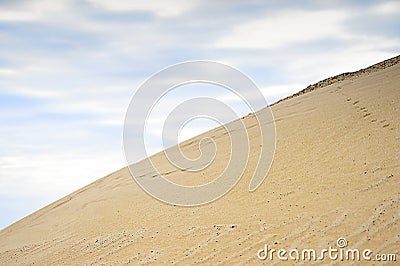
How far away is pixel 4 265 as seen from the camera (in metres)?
9.93

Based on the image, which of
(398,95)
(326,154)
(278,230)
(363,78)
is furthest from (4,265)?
(363,78)

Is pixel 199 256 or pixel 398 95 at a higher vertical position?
pixel 398 95

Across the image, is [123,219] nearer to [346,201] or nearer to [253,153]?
[253,153]

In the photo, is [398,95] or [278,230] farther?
[398,95]

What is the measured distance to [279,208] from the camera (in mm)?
7902

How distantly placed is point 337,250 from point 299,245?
1.63 feet

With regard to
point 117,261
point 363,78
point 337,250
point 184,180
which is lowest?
point 337,250

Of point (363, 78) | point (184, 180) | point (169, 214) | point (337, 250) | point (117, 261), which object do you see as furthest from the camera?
point (363, 78)

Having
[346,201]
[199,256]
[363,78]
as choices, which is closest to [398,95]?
[363,78]

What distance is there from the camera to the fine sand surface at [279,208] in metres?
6.98

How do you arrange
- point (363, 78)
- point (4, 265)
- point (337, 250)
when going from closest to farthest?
point (337, 250) < point (4, 265) < point (363, 78)

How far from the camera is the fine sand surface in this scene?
6.98 metres

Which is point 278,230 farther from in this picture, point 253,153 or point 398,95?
point 398,95

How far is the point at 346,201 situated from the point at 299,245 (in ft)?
3.85
